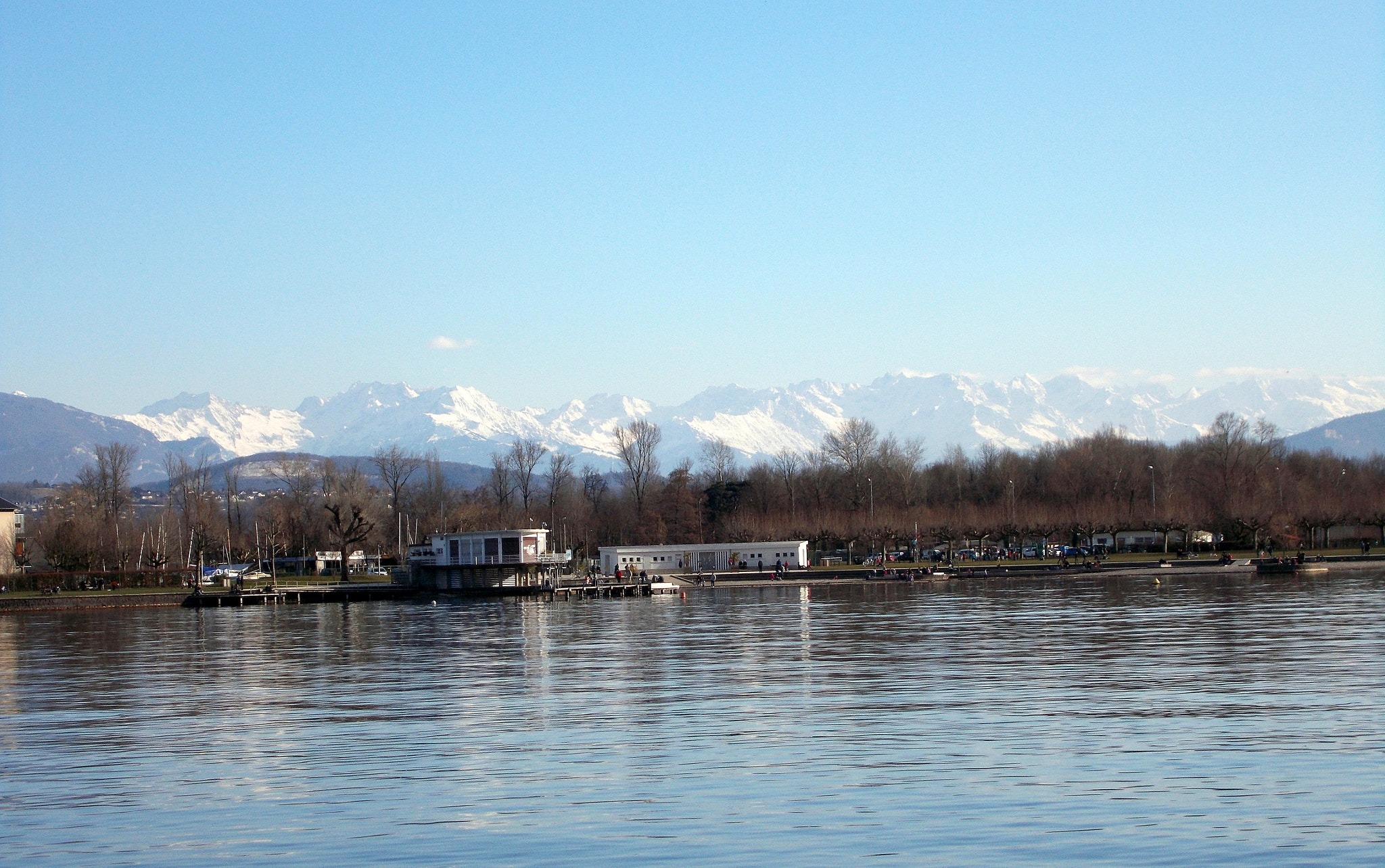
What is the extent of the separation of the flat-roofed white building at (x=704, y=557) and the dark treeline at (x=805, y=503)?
1080cm

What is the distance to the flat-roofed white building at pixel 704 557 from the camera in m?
106

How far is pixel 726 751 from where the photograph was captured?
21062 millimetres

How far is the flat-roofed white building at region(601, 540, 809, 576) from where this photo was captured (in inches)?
4186

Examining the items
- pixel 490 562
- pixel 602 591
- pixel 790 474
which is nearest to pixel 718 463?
pixel 790 474

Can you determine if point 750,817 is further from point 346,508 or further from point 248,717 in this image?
point 346,508

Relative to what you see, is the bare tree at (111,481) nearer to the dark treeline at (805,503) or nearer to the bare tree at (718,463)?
the dark treeline at (805,503)

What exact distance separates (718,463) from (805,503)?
1937 cm

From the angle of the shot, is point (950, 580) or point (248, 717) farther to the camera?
point (950, 580)

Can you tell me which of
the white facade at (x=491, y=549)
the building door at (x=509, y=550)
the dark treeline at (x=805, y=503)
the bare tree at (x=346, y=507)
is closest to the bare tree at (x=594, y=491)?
the dark treeline at (x=805, y=503)

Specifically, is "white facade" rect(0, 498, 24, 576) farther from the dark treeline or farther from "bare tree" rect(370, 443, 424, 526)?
"bare tree" rect(370, 443, 424, 526)

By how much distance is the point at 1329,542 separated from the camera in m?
113

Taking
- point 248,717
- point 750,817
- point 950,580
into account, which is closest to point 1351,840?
point 750,817

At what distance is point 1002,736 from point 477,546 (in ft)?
224

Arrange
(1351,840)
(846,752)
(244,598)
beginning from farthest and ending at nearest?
1. (244,598)
2. (846,752)
3. (1351,840)
